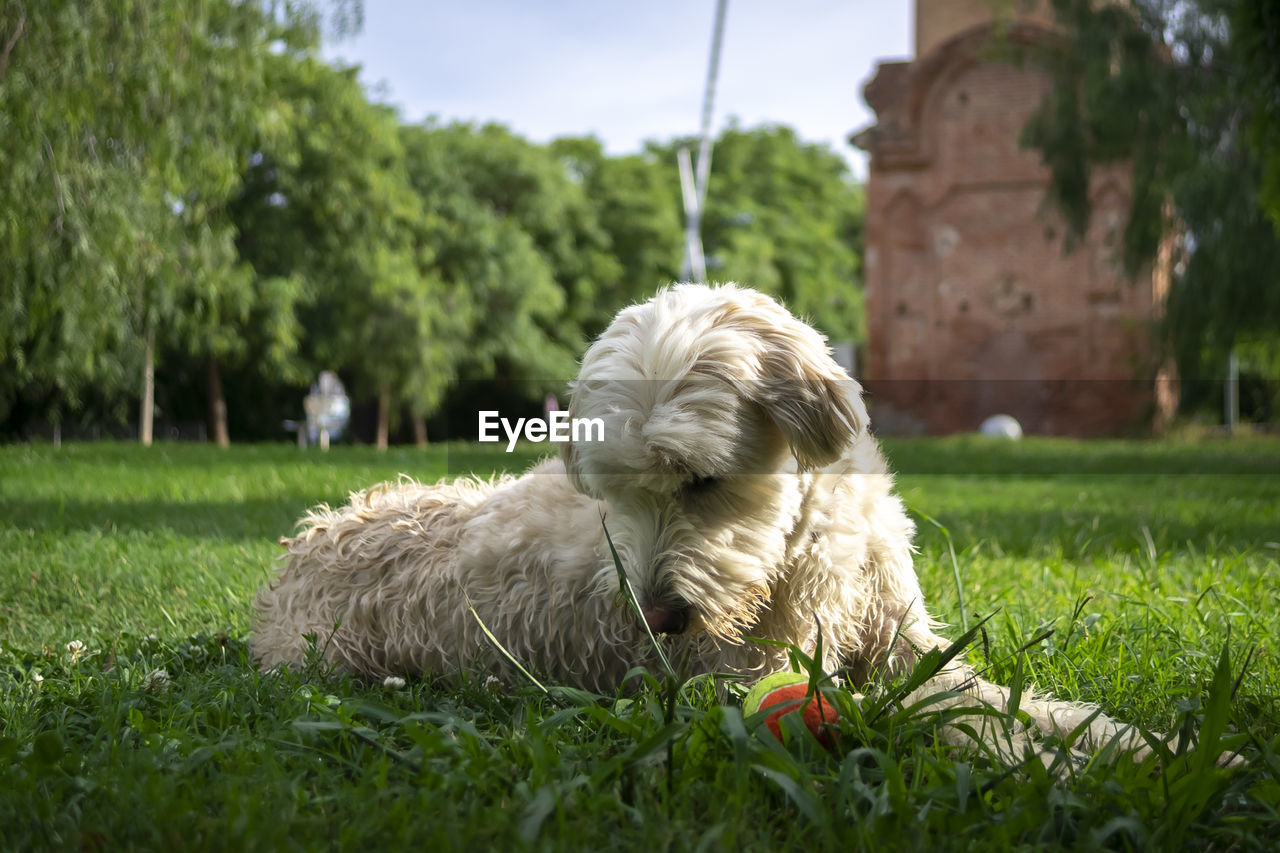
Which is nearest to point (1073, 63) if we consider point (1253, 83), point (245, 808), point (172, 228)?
point (1253, 83)

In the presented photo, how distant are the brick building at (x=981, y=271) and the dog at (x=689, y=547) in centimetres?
2224

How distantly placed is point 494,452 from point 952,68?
72.2ft

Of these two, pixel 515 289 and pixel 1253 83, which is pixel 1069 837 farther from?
pixel 515 289

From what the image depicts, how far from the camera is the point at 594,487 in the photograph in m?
2.69

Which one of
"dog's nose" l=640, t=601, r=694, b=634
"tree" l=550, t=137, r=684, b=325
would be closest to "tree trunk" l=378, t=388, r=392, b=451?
"tree" l=550, t=137, r=684, b=325

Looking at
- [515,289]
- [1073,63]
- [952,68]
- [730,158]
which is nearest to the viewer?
[1073,63]

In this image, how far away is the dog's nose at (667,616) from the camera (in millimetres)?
2516

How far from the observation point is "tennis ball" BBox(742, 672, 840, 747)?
2.30 meters

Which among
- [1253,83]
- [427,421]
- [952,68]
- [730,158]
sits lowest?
[427,421]

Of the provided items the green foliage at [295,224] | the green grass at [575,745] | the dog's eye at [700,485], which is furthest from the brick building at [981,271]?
the dog's eye at [700,485]

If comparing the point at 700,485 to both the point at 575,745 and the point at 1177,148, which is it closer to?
the point at 575,745

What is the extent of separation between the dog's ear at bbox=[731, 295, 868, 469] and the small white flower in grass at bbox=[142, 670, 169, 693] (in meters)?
1.85

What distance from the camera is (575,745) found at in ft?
7.59

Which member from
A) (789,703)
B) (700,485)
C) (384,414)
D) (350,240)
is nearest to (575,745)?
(789,703)
